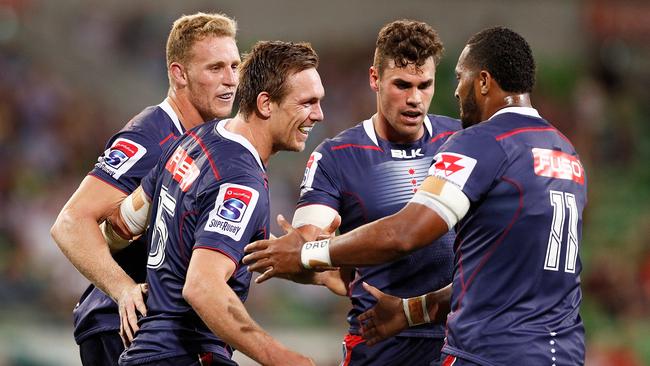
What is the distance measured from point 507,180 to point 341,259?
2.88 ft

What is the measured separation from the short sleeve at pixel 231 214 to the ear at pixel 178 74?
1.82 meters

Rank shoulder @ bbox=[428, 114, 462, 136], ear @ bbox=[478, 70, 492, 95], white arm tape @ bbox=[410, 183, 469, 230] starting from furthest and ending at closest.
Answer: shoulder @ bbox=[428, 114, 462, 136], ear @ bbox=[478, 70, 492, 95], white arm tape @ bbox=[410, 183, 469, 230]

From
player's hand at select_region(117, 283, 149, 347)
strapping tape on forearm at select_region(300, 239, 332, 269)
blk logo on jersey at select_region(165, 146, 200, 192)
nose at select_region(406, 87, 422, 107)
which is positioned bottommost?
player's hand at select_region(117, 283, 149, 347)

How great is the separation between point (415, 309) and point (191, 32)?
7.73ft

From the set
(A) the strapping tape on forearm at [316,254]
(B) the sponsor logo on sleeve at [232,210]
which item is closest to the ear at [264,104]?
(B) the sponsor logo on sleeve at [232,210]

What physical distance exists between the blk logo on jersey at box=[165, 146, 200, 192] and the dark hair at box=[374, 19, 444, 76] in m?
1.60

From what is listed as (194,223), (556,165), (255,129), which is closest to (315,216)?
(255,129)

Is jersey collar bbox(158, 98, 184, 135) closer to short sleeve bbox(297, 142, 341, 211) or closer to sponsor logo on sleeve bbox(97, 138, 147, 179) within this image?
sponsor logo on sleeve bbox(97, 138, 147, 179)

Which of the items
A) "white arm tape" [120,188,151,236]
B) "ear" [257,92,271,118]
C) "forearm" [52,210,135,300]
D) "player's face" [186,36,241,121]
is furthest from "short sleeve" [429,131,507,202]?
"player's face" [186,36,241,121]

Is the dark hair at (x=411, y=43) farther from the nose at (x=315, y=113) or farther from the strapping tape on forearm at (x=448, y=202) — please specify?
the strapping tape on forearm at (x=448, y=202)

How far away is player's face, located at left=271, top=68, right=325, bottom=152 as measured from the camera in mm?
5031

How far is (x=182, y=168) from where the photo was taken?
15.8 feet

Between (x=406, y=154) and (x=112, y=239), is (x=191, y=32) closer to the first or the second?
(x=112, y=239)

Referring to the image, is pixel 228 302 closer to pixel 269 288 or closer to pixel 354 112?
pixel 269 288
